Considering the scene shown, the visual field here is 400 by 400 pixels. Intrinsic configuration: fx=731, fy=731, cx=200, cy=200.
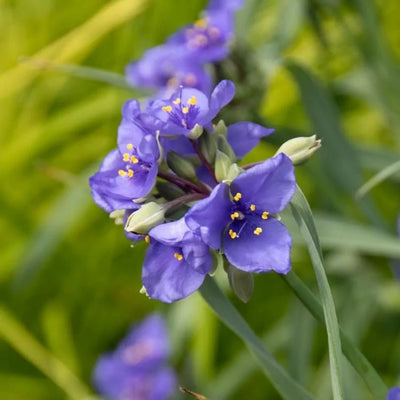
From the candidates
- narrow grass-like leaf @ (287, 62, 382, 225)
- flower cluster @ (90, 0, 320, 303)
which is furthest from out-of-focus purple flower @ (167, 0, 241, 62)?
flower cluster @ (90, 0, 320, 303)

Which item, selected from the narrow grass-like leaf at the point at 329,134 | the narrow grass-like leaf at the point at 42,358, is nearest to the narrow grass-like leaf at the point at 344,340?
the narrow grass-like leaf at the point at 329,134

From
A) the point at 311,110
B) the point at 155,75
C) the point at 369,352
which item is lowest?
the point at 369,352

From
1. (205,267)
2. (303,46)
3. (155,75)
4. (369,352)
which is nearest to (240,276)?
(205,267)

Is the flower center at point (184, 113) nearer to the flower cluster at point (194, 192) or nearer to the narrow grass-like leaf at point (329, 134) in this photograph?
the flower cluster at point (194, 192)

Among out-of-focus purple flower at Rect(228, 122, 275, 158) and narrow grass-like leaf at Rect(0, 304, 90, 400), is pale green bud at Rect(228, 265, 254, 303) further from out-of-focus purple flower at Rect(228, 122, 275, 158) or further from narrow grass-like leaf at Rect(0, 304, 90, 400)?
narrow grass-like leaf at Rect(0, 304, 90, 400)

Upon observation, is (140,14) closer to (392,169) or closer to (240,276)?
(392,169)

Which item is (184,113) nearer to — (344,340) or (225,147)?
(225,147)
